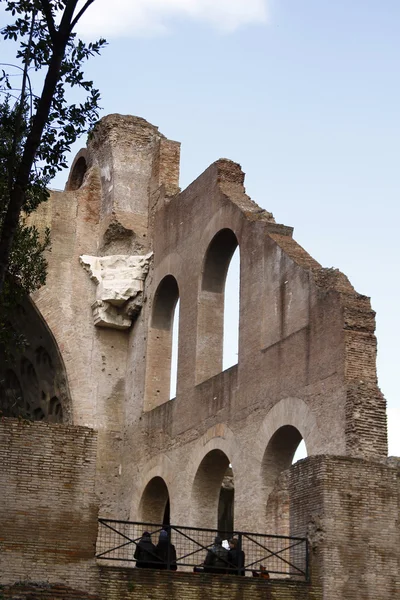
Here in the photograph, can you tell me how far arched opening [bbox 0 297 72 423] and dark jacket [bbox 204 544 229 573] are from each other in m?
6.49

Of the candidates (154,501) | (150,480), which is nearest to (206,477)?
(150,480)

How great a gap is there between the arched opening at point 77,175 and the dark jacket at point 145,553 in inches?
432

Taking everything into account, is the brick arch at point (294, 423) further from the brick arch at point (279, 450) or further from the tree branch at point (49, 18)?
the tree branch at point (49, 18)

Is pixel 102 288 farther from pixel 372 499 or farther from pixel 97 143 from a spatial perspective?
pixel 372 499

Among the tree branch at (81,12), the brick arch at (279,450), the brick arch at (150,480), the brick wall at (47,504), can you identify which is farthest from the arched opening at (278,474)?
the tree branch at (81,12)

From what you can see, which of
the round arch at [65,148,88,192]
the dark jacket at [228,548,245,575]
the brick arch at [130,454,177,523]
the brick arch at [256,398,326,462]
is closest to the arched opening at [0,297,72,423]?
the brick arch at [130,454,177,523]

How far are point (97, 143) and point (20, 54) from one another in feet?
35.8

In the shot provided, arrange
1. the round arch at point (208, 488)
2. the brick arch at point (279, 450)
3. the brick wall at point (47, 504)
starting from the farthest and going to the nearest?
the round arch at point (208, 488) < the brick arch at point (279, 450) < the brick wall at point (47, 504)

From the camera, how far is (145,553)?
11.1m

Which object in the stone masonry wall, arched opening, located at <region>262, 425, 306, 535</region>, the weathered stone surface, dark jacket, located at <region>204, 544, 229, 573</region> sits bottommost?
the stone masonry wall

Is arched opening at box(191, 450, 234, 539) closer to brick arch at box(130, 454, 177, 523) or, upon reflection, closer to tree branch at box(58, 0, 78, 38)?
brick arch at box(130, 454, 177, 523)

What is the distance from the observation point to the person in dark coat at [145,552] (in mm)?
10688

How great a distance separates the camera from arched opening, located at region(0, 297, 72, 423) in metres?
17.7

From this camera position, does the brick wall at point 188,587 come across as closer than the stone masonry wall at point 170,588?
No
